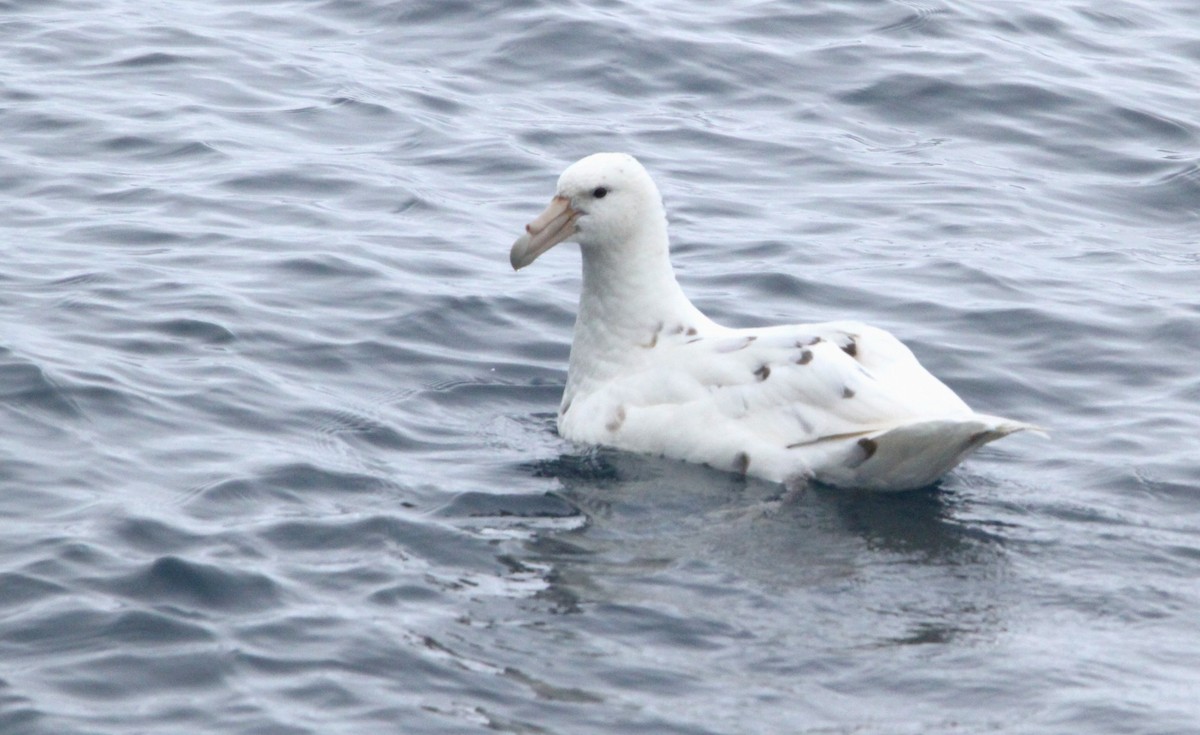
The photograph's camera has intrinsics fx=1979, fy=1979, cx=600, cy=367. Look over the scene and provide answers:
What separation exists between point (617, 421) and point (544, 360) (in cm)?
152

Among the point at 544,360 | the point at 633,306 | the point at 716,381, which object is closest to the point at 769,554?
the point at 716,381

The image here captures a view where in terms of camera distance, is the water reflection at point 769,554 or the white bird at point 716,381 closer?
the water reflection at point 769,554

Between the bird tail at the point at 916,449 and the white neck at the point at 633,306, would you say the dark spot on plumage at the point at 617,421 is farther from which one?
the bird tail at the point at 916,449

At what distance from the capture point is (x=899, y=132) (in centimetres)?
1504

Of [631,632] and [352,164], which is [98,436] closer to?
Result: [631,632]

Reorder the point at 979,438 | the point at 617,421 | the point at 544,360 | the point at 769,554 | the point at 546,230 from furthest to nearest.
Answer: the point at 544,360
the point at 546,230
the point at 617,421
the point at 979,438
the point at 769,554

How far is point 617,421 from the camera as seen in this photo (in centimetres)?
943

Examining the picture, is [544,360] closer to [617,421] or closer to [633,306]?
[633,306]

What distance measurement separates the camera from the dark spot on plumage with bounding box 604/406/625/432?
942cm

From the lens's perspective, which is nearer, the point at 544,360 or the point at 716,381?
the point at 716,381

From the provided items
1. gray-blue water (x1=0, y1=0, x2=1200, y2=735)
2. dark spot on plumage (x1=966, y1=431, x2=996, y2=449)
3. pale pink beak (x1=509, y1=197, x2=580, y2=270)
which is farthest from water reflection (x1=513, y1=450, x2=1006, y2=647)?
pale pink beak (x1=509, y1=197, x2=580, y2=270)

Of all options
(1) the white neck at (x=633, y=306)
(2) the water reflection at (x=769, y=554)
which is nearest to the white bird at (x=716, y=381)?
(1) the white neck at (x=633, y=306)

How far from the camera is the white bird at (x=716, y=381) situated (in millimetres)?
8789

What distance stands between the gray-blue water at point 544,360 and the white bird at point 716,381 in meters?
0.19
